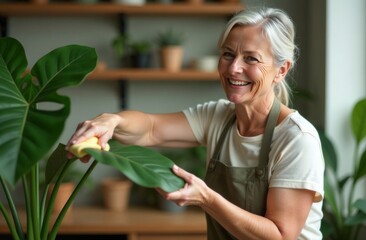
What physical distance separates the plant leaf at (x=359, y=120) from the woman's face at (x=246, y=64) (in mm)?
1315

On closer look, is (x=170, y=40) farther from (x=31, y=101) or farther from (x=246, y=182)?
(x=31, y=101)

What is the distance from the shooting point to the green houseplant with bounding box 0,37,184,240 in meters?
0.83

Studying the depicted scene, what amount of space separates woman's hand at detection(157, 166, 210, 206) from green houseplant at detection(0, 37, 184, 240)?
2 cm

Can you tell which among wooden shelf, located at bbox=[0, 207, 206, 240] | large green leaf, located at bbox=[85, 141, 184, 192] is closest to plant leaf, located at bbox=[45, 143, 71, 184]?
large green leaf, located at bbox=[85, 141, 184, 192]

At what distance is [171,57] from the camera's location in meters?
2.89

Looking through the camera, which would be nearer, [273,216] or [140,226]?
[273,216]

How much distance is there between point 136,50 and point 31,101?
193 centimetres

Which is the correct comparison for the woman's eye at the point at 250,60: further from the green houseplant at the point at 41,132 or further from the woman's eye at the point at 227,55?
the green houseplant at the point at 41,132

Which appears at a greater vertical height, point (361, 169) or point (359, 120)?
point (359, 120)

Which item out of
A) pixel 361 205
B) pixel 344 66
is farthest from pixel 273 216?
pixel 344 66

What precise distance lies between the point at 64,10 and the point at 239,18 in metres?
1.69

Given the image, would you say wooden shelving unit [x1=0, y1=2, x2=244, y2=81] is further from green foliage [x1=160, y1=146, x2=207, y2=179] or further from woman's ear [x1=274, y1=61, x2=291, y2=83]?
woman's ear [x1=274, y1=61, x2=291, y2=83]

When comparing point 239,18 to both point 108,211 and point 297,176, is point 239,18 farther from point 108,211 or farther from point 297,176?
point 108,211

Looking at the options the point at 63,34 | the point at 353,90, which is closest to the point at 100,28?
the point at 63,34
